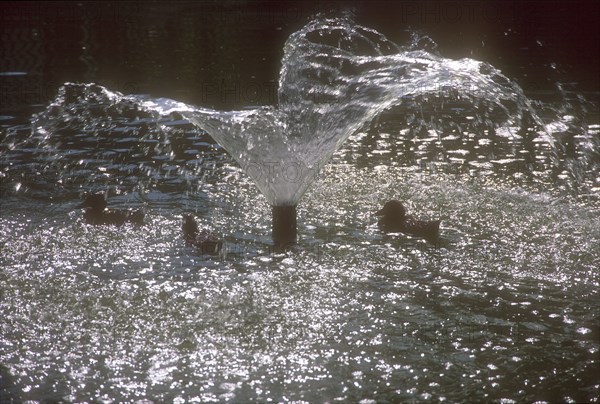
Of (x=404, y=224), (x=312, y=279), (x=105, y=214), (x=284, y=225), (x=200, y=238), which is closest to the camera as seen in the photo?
(x=312, y=279)

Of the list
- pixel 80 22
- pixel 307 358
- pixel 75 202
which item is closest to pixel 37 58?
pixel 80 22

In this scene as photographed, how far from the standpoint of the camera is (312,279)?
403 inches

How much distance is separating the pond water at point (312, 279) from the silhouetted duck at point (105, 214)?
0.77 ft

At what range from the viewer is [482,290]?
10062 millimetres

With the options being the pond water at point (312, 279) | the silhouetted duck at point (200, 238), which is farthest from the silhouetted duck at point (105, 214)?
the silhouetted duck at point (200, 238)

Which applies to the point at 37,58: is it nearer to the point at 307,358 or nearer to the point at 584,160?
the point at 584,160

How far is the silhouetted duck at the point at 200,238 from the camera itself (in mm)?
11203

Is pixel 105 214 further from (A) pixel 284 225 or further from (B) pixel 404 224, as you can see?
(B) pixel 404 224

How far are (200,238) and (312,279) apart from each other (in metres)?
1.93

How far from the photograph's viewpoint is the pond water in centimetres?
805

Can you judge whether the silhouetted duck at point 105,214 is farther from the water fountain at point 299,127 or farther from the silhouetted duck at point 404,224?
the silhouetted duck at point 404,224

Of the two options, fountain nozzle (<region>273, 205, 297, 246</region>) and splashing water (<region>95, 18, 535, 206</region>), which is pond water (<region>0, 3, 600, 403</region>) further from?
splashing water (<region>95, 18, 535, 206</region>)

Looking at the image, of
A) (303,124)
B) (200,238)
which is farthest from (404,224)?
(303,124)

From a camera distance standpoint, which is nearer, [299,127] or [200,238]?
[200,238]
